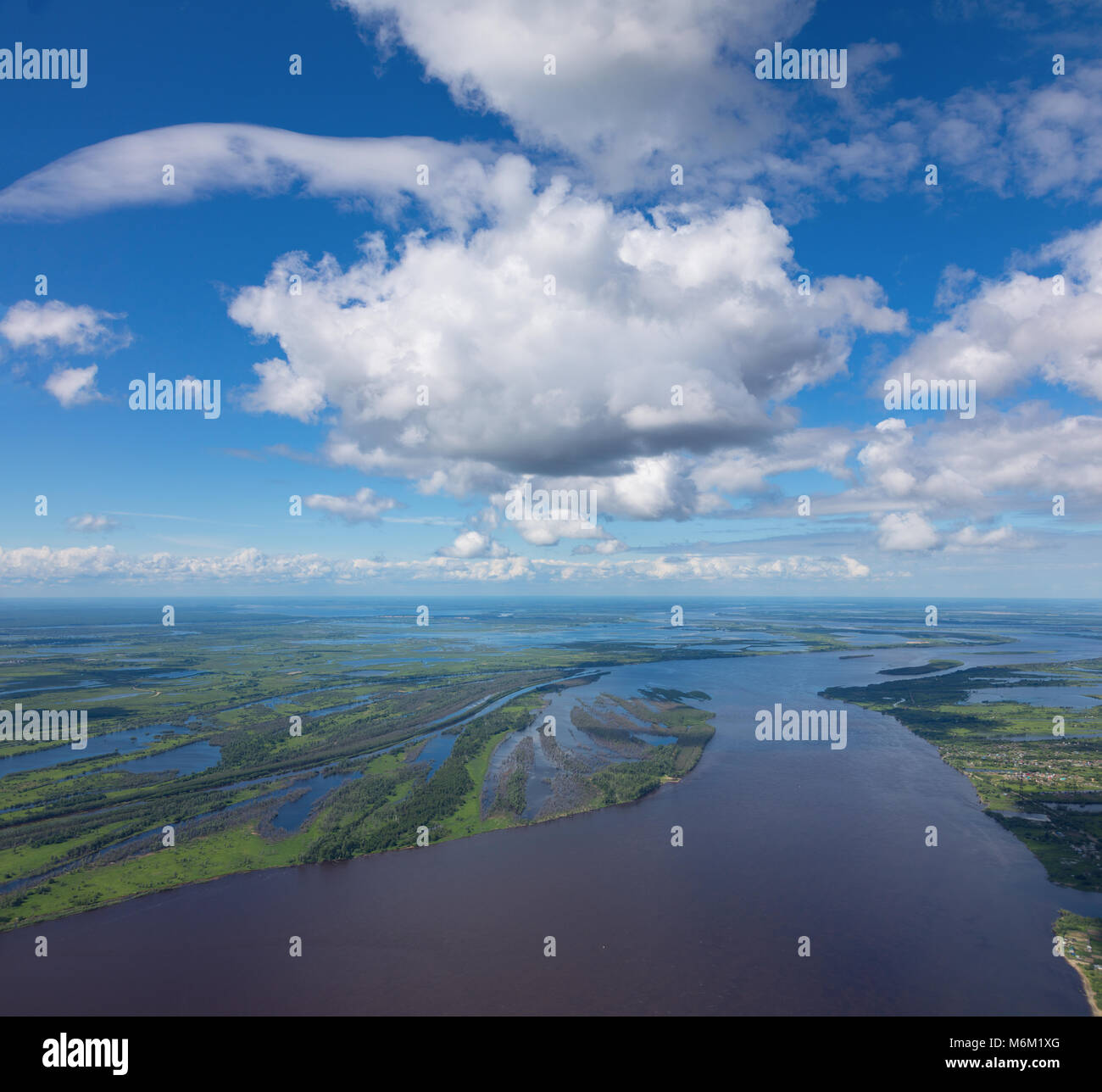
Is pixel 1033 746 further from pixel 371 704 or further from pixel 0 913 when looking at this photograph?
pixel 0 913

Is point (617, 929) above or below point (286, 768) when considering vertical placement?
below

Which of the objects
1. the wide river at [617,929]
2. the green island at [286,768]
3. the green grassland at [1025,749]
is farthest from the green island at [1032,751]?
the green island at [286,768]

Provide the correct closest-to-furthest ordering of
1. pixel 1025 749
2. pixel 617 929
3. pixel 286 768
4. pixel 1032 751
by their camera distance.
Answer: pixel 617 929
pixel 286 768
pixel 1032 751
pixel 1025 749

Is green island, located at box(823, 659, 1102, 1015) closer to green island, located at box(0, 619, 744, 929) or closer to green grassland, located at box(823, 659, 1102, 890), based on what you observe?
green grassland, located at box(823, 659, 1102, 890)

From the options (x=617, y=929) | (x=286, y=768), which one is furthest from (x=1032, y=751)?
(x=286, y=768)

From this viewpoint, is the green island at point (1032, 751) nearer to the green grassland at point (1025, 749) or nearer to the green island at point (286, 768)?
the green grassland at point (1025, 749)

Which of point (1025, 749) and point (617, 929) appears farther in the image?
point (1025, 749)

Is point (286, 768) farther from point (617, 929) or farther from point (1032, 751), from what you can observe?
point (1032, 751)
